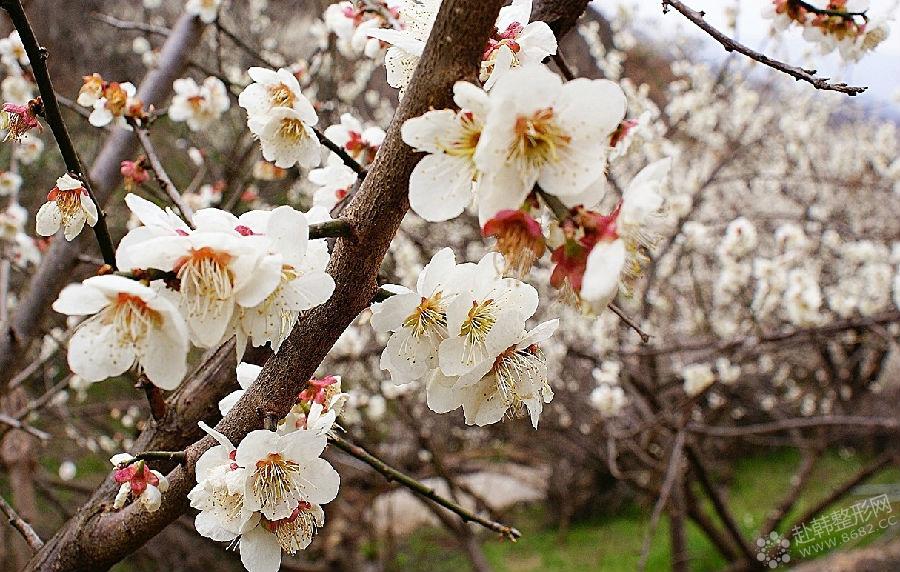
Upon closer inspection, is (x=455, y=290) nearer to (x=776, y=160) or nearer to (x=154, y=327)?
(x=154, y=327)

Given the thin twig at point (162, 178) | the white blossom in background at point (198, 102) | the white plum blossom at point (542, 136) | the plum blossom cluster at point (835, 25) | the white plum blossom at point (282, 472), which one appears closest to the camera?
the white plum blossom at point (542, 136)

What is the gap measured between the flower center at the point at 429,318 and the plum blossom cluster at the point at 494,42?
24 centimetres

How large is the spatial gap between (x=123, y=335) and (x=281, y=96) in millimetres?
479

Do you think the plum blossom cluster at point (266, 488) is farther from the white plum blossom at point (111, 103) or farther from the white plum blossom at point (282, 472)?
the white plum blossom at point (111, 103)

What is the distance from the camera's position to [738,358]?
10.3ft

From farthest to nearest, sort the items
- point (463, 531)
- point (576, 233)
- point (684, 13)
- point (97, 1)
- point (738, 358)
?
1. point (97, 1)
2. point (463, 531)
3. point (738, 358)
4. point (684, 13)
5. point (576, 233)

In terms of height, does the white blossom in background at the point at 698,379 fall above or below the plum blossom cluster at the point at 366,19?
below

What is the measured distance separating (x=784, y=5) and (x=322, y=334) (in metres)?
1.14

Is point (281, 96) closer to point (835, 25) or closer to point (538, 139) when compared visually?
point (538, 139)

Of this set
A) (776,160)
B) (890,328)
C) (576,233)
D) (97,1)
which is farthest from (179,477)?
(776,160)

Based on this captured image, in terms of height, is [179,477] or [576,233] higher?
[576,233]

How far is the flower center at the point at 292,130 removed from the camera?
0.97m

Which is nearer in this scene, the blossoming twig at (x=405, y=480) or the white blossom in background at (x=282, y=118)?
the blossoming twig at (x=405, y=480)

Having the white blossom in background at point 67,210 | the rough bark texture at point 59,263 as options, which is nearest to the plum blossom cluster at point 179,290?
the white blossom in background at point 67,210
